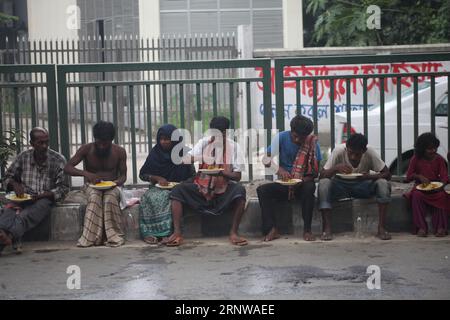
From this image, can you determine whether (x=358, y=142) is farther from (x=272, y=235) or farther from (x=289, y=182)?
(x=272, y=235)

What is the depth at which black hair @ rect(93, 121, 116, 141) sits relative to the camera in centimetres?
750

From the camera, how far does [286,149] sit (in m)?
7.59

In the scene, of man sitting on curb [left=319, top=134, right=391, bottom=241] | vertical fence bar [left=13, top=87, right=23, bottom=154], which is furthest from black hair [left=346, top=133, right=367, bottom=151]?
vertical fence bar [left=13, top=87, right=23, bottom=154]

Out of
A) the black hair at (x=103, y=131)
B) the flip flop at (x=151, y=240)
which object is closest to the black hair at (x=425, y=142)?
the flip flop at (x=151, y=240)

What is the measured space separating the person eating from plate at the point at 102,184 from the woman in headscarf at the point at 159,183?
9.5 inches

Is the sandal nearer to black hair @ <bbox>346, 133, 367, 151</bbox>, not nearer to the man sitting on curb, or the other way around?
the man sitting on curb

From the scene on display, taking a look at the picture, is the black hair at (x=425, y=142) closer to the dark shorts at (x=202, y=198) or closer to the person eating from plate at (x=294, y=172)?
the person eating from plate at (x=294, y=172)

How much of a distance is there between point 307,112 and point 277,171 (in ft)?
16.7

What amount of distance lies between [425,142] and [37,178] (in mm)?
3712

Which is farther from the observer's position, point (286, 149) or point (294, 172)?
point (286, 149)

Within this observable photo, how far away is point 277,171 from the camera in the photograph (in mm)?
7492

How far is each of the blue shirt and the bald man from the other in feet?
6.78

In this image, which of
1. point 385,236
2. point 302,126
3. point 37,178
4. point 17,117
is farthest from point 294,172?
point 17,117
